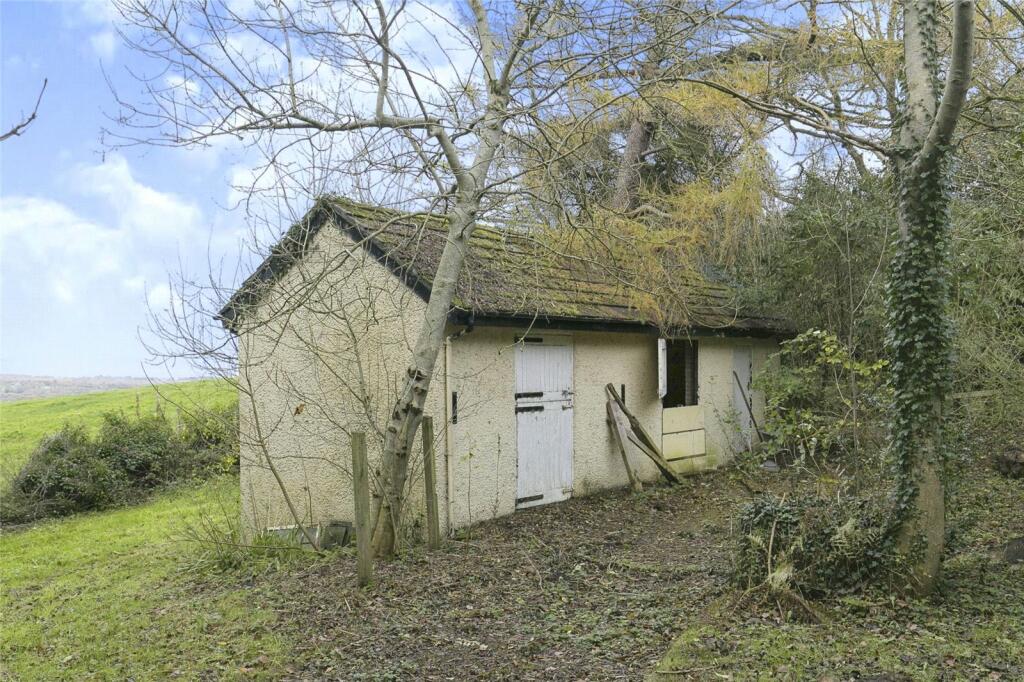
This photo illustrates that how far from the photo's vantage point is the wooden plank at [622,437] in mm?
11500

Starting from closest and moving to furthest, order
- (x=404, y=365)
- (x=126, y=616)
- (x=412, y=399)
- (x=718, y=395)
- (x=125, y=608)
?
(x=126, y=616) < (x=412, y=399) < (x=125, y=608) < (x=404, y=365) < (x=718, y=395)

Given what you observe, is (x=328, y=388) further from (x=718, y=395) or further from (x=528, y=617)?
(x=718, y=395)

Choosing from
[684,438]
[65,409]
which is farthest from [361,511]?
[65,409]

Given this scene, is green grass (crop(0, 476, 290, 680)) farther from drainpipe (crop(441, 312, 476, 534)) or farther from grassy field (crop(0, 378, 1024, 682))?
drainpipe (crop(441, 312, 476, 534))

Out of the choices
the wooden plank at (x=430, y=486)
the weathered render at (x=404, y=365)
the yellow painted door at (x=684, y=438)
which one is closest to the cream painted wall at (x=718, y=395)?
the yellow painted door at (x=684, y=438)

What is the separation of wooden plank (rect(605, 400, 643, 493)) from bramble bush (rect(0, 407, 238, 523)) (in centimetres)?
769

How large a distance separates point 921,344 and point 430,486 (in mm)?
5139

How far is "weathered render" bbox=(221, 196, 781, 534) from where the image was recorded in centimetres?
933

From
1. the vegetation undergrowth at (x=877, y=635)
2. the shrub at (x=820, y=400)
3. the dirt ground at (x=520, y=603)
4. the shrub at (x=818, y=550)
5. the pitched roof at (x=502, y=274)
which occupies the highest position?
the pitched roof at (x=502, y=274)

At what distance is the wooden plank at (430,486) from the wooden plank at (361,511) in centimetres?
116

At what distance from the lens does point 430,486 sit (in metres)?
8.48

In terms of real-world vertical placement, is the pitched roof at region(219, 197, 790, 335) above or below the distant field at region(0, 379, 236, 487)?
above

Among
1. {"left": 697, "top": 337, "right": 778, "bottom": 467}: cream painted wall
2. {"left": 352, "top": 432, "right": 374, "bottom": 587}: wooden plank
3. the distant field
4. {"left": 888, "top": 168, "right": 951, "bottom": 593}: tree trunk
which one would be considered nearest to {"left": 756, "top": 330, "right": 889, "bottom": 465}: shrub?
{"left": 888, "top": 168, "right": 951, "bottom": 593}: tree trunk

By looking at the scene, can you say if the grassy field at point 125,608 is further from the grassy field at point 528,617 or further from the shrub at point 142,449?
the shrub at point 142,449
